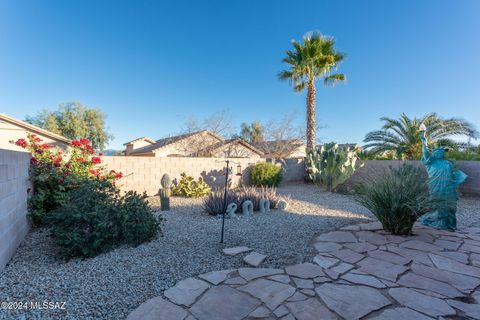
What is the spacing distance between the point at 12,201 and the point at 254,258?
130 inches

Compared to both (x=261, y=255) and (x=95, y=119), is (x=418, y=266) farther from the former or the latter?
(x=95, y=119)

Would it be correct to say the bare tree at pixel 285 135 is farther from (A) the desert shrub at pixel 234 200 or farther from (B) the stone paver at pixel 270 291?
(B) the stone paver at pixel 270 291

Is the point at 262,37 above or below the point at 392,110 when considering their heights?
above

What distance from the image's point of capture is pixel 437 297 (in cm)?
212

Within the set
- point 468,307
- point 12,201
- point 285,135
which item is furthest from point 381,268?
point 285,135

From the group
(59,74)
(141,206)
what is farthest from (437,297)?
(59,74)

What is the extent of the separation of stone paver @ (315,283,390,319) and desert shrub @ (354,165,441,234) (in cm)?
204

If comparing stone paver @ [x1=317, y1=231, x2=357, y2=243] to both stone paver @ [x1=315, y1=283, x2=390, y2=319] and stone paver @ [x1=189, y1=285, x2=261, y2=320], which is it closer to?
stone paver @ [x1=315, y1=283, x2=390, y2=319]

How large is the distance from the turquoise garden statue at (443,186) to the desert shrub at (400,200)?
0.24m

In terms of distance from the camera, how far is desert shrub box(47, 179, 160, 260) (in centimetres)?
294

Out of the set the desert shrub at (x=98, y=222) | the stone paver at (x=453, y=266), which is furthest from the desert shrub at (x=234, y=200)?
the stone paver at (x=453, y=266)

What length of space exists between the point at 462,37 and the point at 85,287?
38.5 ft

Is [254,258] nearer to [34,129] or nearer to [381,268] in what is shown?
[381,268]

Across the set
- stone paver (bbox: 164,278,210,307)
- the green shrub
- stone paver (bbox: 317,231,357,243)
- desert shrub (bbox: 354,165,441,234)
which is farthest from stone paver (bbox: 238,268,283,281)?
the green shrub
